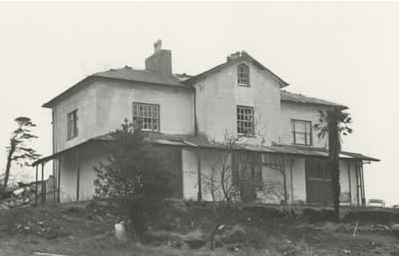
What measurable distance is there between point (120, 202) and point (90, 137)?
39.7 ft

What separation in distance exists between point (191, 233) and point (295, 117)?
15967 millimetres

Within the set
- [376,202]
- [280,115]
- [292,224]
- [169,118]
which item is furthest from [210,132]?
[376,202]

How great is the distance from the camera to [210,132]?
1444 inches

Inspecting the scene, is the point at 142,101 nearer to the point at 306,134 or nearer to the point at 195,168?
the point at 195,168

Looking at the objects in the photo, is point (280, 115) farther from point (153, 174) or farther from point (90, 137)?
point (153, 174)

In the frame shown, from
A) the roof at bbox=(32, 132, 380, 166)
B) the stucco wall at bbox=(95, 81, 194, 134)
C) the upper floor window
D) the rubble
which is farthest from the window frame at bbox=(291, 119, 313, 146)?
the rubble

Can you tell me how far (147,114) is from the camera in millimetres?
36219

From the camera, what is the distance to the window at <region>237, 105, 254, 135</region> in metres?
37.8

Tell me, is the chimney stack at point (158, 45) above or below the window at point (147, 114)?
above

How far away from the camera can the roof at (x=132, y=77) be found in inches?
1399

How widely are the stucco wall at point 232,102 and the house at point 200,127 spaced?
51mm

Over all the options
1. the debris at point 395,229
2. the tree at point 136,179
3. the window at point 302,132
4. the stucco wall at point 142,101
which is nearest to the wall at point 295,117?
the window at point 302,132

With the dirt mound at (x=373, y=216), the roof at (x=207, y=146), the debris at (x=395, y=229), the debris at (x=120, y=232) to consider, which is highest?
the roof at (x=207, y=146)

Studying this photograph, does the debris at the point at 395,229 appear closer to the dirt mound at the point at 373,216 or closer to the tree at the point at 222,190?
the dirt mound at the point at 373,216
